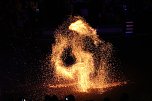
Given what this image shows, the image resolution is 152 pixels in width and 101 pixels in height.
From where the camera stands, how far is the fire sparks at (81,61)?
45.5 feet

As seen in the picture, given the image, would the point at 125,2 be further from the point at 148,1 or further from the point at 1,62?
the point at 1,62

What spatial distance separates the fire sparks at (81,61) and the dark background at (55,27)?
64 cm

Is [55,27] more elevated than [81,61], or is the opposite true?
[81,61]

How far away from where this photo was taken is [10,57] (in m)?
18.4

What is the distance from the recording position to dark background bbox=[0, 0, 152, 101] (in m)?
14.2

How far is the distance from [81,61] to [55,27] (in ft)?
25.1

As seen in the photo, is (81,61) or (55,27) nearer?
(81,61)

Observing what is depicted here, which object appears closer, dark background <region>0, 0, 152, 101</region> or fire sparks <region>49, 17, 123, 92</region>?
fire sparks <region>49, 17, 123, 92</region>

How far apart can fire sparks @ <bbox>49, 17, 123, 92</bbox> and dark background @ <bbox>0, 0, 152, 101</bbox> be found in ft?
2.09

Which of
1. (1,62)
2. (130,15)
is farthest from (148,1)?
(1,62)

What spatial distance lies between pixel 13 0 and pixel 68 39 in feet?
17.6

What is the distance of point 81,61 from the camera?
1511 centimetres

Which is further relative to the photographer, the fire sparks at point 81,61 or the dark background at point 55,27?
the dark background at point 55,27

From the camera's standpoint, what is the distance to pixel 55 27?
73.7ft
